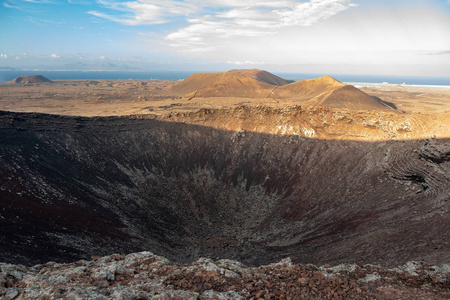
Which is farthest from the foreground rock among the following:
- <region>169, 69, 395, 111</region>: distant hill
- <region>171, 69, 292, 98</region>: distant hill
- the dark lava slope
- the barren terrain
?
<region>171, 69, 292, 98</region>: distant hill

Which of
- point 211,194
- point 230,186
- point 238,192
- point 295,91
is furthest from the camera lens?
point 295,91

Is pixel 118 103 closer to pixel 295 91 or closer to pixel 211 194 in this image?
pixel 211 194

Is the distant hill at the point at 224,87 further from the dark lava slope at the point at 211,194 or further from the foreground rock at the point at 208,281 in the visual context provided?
the foreground rock at the point at 208,281

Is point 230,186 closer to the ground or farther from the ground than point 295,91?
closer to the ground

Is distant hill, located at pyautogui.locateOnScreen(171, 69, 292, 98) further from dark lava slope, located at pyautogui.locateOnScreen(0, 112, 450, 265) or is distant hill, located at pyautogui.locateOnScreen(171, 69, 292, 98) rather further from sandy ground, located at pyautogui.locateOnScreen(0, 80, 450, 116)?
dark lava slope, located at pyautogui.locateOnScreen(0, 112, 450, 265)

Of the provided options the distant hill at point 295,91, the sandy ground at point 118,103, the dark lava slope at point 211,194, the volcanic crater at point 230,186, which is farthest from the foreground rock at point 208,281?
the distant hill at point 295,91

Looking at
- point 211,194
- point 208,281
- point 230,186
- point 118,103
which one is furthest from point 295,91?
point 208,281
